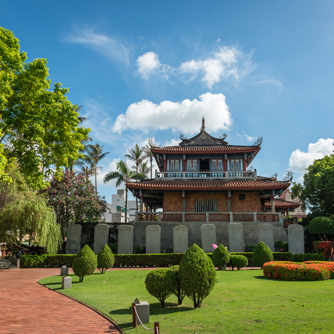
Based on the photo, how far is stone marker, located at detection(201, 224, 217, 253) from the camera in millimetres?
24688

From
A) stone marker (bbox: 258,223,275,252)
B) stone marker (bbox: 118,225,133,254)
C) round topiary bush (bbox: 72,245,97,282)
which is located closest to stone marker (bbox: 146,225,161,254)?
stone marker (bbox: 118,225,133,254)

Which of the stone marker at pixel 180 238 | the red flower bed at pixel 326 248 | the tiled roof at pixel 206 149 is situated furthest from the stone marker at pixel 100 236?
the red flower bed at pixel 326 248

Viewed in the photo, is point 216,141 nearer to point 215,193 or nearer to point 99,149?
point 215,193

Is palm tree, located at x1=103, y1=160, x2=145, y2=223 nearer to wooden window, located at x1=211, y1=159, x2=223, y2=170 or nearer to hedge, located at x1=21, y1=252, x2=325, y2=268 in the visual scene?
wooden window, located at x1=211, y1=159, x2=223, y2=170

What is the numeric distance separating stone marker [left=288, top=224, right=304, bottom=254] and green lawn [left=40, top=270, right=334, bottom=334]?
38.4 ft

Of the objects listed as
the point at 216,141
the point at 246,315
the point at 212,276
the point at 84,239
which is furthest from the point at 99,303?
the point at 216,141

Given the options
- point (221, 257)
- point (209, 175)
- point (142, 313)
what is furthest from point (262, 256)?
point (209, 175)

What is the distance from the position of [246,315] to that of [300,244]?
18367 millimetres

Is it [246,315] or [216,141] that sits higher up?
[216,141]

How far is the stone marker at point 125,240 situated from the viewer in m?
24.7

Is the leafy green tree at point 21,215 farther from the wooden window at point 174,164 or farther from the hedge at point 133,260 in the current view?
the wooden window at point 174,164

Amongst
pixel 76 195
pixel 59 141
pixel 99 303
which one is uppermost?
pixel 59 141

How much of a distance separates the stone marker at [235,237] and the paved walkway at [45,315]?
1553cm

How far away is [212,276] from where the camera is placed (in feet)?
29.7
